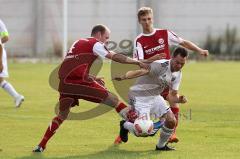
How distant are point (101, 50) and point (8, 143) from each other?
92.3 inches

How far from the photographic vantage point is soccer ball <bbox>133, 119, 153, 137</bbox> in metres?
11.3

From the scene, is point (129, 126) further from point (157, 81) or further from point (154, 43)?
point (154, 43)

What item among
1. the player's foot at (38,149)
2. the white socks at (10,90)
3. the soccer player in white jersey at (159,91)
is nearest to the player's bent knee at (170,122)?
the soccer player in white jersey at (159,91)

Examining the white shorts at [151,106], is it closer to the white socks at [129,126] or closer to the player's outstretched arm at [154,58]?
the white socks at [129,126]

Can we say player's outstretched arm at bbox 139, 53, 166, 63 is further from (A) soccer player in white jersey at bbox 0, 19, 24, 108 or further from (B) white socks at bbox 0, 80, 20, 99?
(B) white socks at bbox 0, 80, 20, 99

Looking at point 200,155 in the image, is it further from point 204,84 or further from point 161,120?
point 204,84

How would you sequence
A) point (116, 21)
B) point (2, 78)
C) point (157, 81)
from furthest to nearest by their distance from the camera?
point (116, 21) → point (2, 78) → point (157, 81)

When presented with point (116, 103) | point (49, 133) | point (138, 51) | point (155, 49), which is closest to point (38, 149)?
point (49, 133)

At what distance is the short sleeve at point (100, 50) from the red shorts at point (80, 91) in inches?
22.2

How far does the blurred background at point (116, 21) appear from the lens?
50.8 meters

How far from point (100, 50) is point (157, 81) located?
1087 mm

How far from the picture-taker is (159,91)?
472 inches

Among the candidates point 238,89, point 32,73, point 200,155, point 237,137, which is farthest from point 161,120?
point 32,73

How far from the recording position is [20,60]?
4756 centimetres
